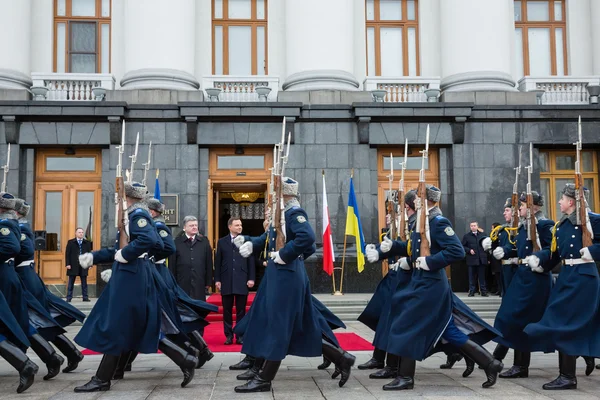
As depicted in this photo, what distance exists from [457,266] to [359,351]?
7839 mm

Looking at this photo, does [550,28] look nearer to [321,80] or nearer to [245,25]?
[321,80]

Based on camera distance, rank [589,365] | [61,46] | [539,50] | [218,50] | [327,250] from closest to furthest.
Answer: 1. [589,365]
2. [327,250]
3. [61,46]
4. [218,50]
5. [539,50]

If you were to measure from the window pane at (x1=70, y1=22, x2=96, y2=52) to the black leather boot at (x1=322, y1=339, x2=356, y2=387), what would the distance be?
14.1 m

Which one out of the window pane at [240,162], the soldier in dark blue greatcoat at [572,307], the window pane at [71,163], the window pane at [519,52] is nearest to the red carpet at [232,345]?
the soldier in dark blue greatcoat at [572,307]

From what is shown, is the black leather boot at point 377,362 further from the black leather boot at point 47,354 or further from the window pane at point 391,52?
the window pane at point 391,52

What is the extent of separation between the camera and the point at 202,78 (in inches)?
720

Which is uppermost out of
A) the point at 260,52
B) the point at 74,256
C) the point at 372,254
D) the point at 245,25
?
the point at 245,25

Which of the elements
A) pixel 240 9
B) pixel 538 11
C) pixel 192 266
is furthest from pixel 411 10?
pixel 192 266

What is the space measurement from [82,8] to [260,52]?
483cm

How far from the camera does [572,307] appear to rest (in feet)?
23.2

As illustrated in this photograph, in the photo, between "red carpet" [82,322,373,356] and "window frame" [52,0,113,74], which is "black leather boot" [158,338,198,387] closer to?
"red carpet" [82,322,373,356]

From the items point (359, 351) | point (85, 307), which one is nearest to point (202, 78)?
point (85, 307)

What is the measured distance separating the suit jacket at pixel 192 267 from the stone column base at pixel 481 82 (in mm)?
9077

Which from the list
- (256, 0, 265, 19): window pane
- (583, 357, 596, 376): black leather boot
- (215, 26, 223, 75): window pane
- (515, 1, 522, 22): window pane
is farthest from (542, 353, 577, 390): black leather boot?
(515, 1, 522, 22): window pane
